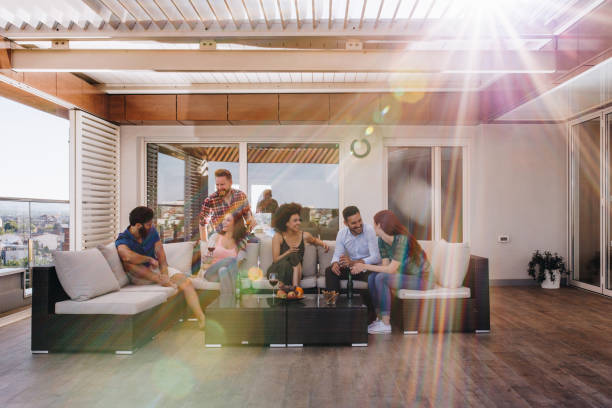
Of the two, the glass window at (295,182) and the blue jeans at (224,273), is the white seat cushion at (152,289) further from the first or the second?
the glass window at (295,182)

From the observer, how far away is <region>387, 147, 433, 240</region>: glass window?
7.16m

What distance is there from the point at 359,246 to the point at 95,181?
411cm

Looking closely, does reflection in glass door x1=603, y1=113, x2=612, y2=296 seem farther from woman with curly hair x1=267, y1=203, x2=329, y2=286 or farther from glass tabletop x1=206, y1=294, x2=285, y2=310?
glass tabletop x1=206, y1=294, x2=285, y2=310

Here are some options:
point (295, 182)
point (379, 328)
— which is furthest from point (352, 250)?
point (295, 182)

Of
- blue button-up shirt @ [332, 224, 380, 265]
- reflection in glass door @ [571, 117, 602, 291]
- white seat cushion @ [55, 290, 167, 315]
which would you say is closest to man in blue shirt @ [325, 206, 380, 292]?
blue button-up shirt @ [332, 224, 380, 265]

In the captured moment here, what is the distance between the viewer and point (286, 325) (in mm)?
3668

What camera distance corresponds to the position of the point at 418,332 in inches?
163

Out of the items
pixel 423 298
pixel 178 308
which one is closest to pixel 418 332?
pixel 423 298

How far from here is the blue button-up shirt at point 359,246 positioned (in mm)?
4641

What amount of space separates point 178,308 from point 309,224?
300cm

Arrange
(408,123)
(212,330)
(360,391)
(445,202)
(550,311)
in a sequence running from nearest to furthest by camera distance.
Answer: (360,391) → (212,330) → (550,311) → (408,123) → (445,202)

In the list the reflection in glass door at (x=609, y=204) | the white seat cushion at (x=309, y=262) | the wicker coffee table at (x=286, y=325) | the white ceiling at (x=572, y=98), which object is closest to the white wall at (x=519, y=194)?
the white ceiling at (x=572, y=98)

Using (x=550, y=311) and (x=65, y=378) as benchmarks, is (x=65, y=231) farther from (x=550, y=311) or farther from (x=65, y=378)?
(x=550, y=311)

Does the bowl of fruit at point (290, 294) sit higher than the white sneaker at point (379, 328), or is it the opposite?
the bowl of fruit at point (290, 294)
